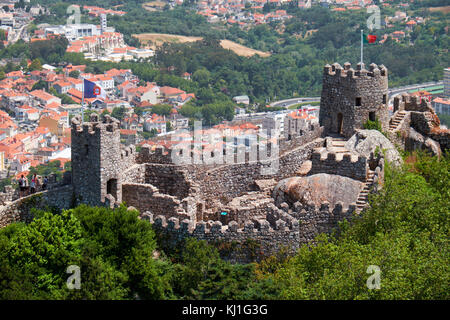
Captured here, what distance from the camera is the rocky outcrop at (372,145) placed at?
37.3 metres

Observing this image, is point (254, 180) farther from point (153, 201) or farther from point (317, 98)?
point (317, 98)

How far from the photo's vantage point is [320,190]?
3384 centimetres

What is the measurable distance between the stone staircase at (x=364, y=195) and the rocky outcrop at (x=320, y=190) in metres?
0.16

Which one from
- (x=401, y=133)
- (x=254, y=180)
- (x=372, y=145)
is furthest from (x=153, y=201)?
(x=401, y=133)

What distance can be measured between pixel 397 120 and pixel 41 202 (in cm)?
1724

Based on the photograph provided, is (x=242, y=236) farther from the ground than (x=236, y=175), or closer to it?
closer to it

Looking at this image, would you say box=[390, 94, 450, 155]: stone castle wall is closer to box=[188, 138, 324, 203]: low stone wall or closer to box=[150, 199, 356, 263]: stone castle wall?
box=[188, 138, 324, 203]: low stone wall

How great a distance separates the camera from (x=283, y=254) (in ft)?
102

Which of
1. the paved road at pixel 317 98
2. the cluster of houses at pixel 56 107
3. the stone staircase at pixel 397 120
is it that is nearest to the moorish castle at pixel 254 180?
the stone staircase at pixel 397 120

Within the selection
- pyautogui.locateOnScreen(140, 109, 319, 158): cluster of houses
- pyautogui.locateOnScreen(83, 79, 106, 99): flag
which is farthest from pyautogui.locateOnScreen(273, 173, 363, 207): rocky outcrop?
pyautogui.locateOnScreen(83, 79, 106, 99): flag

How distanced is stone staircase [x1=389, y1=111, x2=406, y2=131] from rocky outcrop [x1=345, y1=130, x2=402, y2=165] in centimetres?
290

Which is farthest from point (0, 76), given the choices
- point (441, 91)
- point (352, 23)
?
point (441, 91)

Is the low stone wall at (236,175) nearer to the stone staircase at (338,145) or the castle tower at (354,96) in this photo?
Answer: the stone staircase at (338,145)
